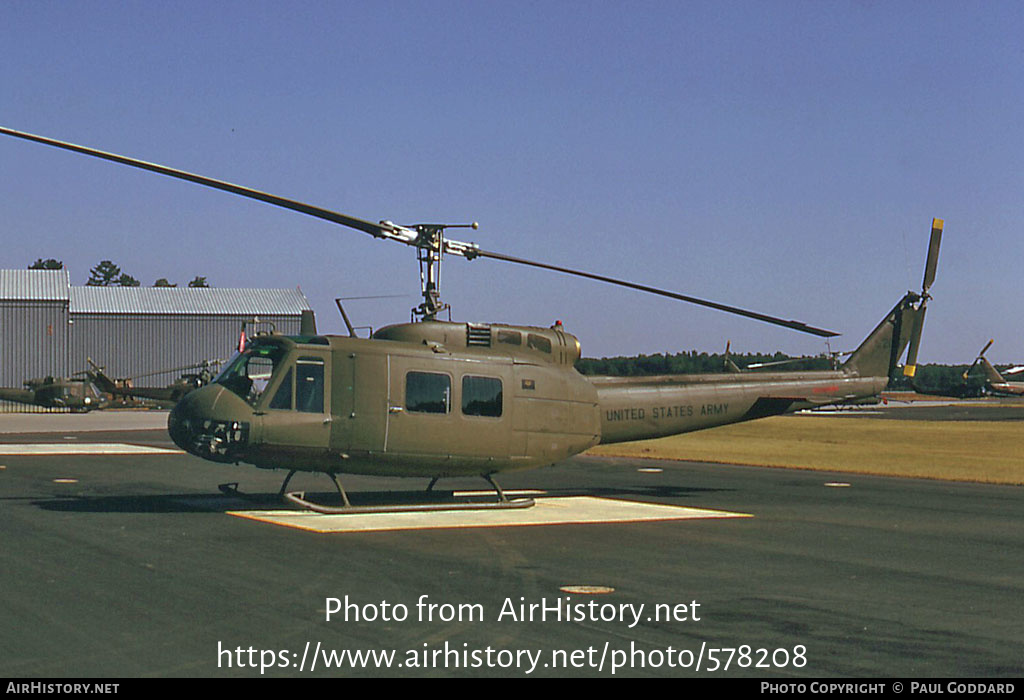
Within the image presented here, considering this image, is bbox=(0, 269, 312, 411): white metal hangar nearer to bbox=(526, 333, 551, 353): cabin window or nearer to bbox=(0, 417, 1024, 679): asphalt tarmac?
bbox=(526, 333, 551, 353): cabin window

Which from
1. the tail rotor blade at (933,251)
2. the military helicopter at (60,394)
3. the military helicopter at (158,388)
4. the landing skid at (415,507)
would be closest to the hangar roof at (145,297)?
the military helicopter at (158,388)

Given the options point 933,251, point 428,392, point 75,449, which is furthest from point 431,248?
point 75,449

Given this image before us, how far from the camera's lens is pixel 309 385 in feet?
62.4

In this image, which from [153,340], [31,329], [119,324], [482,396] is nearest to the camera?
[482,396]

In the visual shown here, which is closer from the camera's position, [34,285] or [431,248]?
[431,248]

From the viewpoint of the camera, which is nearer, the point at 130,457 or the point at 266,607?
the point at 266,607

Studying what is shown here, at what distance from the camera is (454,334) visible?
20594mm

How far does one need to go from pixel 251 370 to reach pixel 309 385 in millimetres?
1037

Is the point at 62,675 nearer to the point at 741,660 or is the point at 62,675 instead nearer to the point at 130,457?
the point at 741,660

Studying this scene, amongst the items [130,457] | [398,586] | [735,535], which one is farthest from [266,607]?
[130,457]

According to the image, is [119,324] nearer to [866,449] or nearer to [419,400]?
[866,449]

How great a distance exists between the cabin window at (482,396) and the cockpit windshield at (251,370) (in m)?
3.49

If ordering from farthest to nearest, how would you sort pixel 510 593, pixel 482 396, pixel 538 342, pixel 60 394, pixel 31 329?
1. pixel 31 329
2. pixel 60 394
3. pixel 538 342
4. pixel 482 396
5. pixel 510 593
